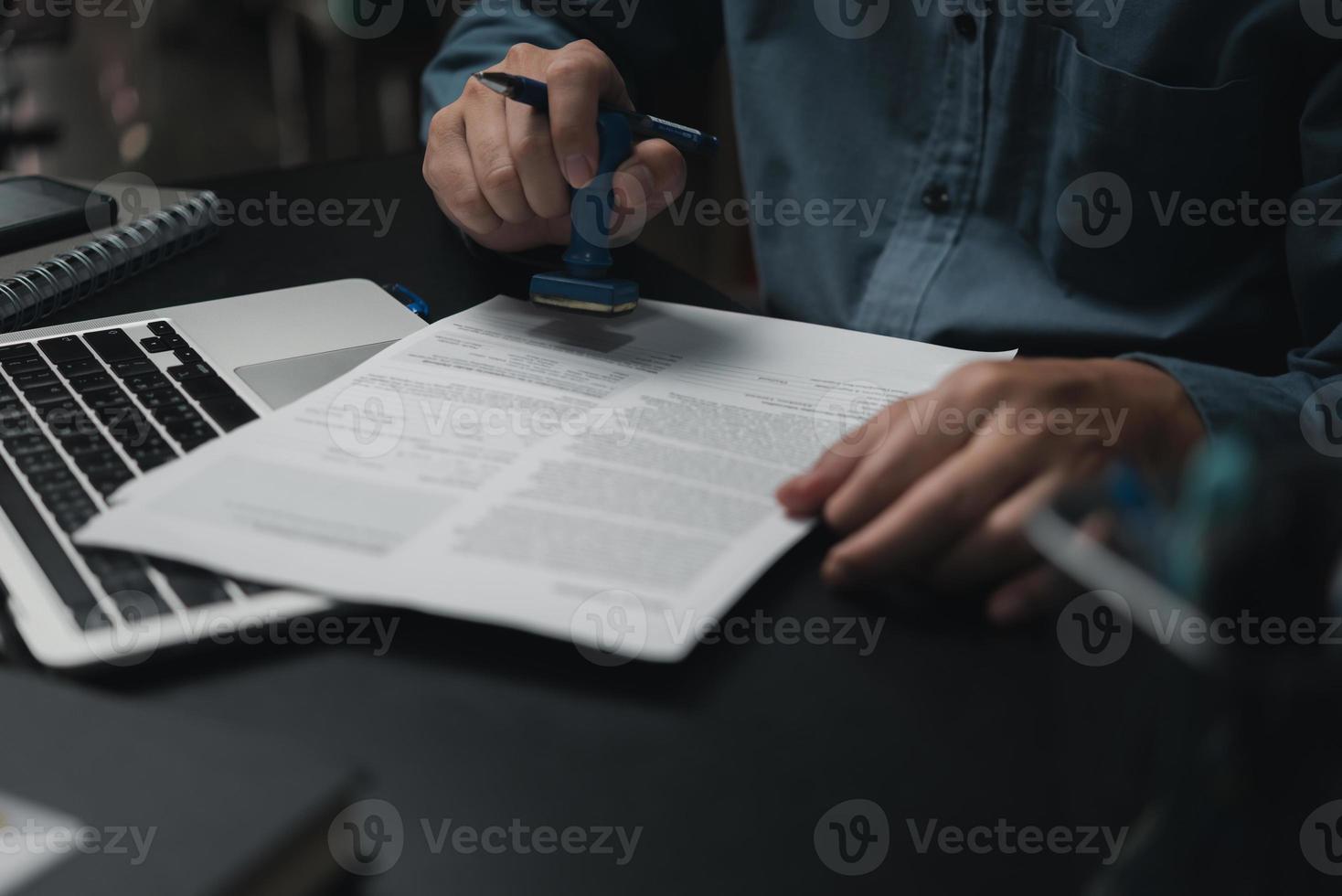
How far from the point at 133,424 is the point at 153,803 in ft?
0.92

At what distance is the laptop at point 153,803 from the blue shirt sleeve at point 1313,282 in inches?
18.0

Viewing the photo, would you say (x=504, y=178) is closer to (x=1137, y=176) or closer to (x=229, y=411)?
(x=229, y=411)

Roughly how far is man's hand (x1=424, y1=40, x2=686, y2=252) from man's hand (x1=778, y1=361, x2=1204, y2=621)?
11.4 inches

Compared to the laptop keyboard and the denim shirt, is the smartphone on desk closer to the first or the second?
the laptop keyboard

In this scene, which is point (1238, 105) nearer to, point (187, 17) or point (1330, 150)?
point (1330, 150)

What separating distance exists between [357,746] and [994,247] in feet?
2.17

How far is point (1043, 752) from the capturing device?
0.35 m

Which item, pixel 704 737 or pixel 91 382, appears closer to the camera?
pixel 704 737

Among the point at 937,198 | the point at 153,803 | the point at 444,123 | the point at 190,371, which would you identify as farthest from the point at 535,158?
the point at 153,803

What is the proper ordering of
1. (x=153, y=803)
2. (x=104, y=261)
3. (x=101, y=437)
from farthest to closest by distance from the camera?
(x=104, y=261), (x=101, y=437), (x=153, y=803)

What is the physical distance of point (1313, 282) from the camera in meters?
0.69

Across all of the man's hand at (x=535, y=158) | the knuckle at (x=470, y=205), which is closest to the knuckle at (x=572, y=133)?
the man's hand at (x=535, y=158)

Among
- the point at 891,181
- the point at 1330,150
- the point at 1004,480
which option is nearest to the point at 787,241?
the point at 891,181

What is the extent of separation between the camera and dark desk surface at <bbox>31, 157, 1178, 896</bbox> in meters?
0.33
